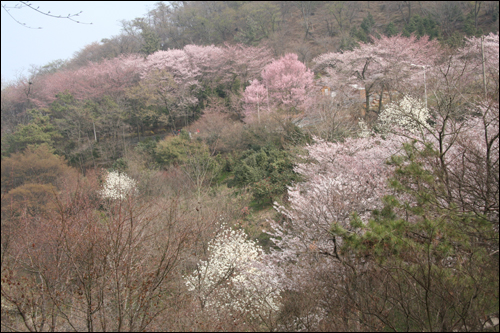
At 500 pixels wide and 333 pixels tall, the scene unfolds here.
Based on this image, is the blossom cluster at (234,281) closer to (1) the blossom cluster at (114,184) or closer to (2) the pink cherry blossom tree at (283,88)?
(1) the blossom cluster at (114,184)

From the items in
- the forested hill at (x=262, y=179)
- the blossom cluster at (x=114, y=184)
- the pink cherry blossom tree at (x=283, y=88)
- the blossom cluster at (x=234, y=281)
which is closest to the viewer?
the forested hill at (x=262, y=179)

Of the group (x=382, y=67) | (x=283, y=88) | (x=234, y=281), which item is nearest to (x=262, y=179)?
(x=234, y=281)

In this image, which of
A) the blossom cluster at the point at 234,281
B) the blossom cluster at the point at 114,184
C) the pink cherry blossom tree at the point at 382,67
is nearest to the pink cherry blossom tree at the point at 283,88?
the pink cherry blossom tree at the point at 382,67

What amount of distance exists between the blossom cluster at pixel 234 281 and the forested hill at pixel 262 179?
0.07 metres

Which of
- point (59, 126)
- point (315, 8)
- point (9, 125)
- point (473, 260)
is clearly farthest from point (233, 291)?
point (315, 8)

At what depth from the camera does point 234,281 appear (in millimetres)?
7926

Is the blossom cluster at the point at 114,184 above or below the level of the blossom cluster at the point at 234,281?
above

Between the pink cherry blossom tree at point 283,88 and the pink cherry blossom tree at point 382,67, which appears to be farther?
the pink cherry blossom tree at point 283,88

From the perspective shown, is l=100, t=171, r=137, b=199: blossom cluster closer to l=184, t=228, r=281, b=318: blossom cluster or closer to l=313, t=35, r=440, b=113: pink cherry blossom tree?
l=184, t=228, r=281, b=318: blossom cluster

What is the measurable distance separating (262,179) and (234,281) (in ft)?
23.8

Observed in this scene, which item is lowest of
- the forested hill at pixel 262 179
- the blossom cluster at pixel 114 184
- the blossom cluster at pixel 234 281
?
the blossom cluster at pixel 234 281

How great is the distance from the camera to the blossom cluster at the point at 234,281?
693 centimetres

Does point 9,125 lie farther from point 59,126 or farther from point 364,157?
point 364,157

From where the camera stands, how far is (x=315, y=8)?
43156mm
